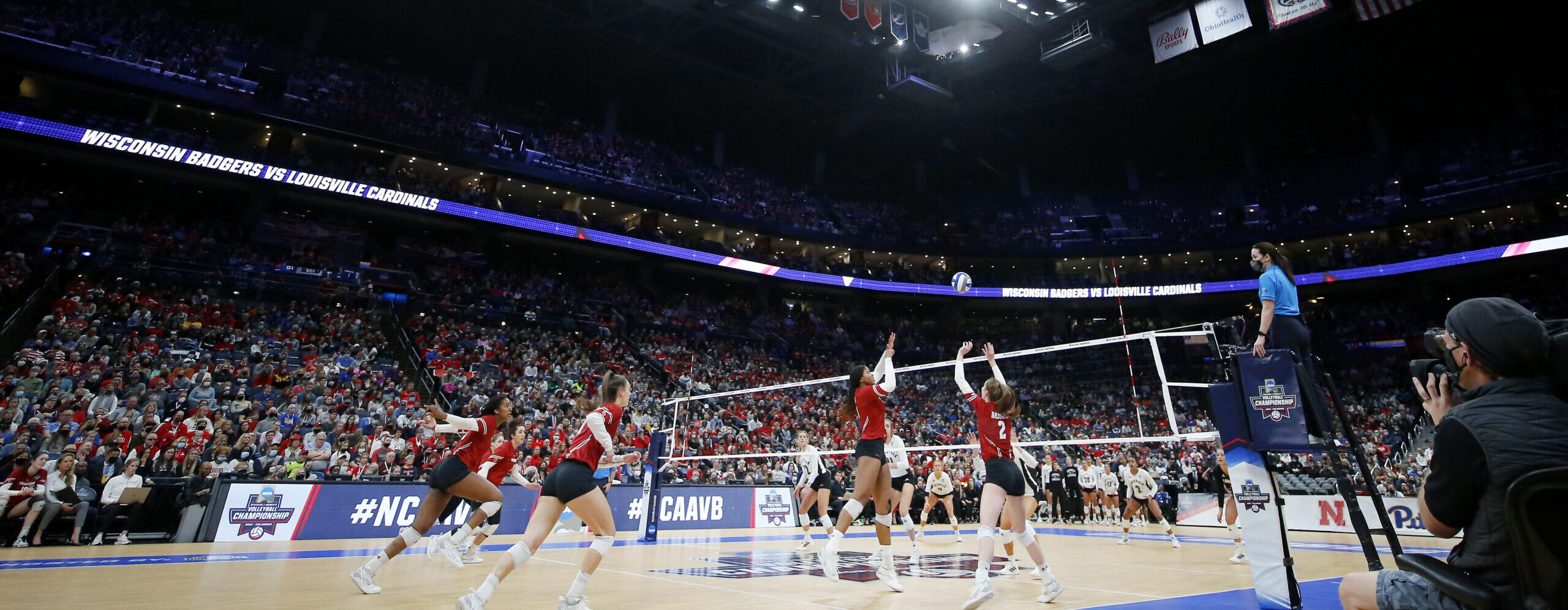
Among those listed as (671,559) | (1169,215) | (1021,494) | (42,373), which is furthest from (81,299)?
(1169,215)

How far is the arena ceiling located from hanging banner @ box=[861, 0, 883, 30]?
4.00ft

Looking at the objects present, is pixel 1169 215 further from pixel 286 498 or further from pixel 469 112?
pixel 286 498

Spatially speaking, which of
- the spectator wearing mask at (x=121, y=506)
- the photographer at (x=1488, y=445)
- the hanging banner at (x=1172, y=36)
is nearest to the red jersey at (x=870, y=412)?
the photographer at (x=1488, y=445)

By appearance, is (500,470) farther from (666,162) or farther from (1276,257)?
(666,162)

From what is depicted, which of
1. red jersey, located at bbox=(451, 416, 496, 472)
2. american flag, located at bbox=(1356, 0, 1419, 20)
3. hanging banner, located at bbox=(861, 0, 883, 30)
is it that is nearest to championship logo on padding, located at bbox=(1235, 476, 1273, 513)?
red jersey, located at bbox=(451, 416, 496, 472)

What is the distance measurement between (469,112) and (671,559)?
26.0m

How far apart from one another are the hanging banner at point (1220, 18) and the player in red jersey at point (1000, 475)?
23.2 m

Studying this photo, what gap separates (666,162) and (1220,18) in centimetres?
2382

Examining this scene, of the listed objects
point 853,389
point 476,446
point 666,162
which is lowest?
point 476,446

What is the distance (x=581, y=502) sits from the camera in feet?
17.6

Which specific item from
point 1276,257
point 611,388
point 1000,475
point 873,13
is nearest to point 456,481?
point 611,388

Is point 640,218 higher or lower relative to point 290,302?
higher

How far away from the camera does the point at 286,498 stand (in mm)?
11156

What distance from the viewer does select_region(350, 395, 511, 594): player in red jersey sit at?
5.98 meters
